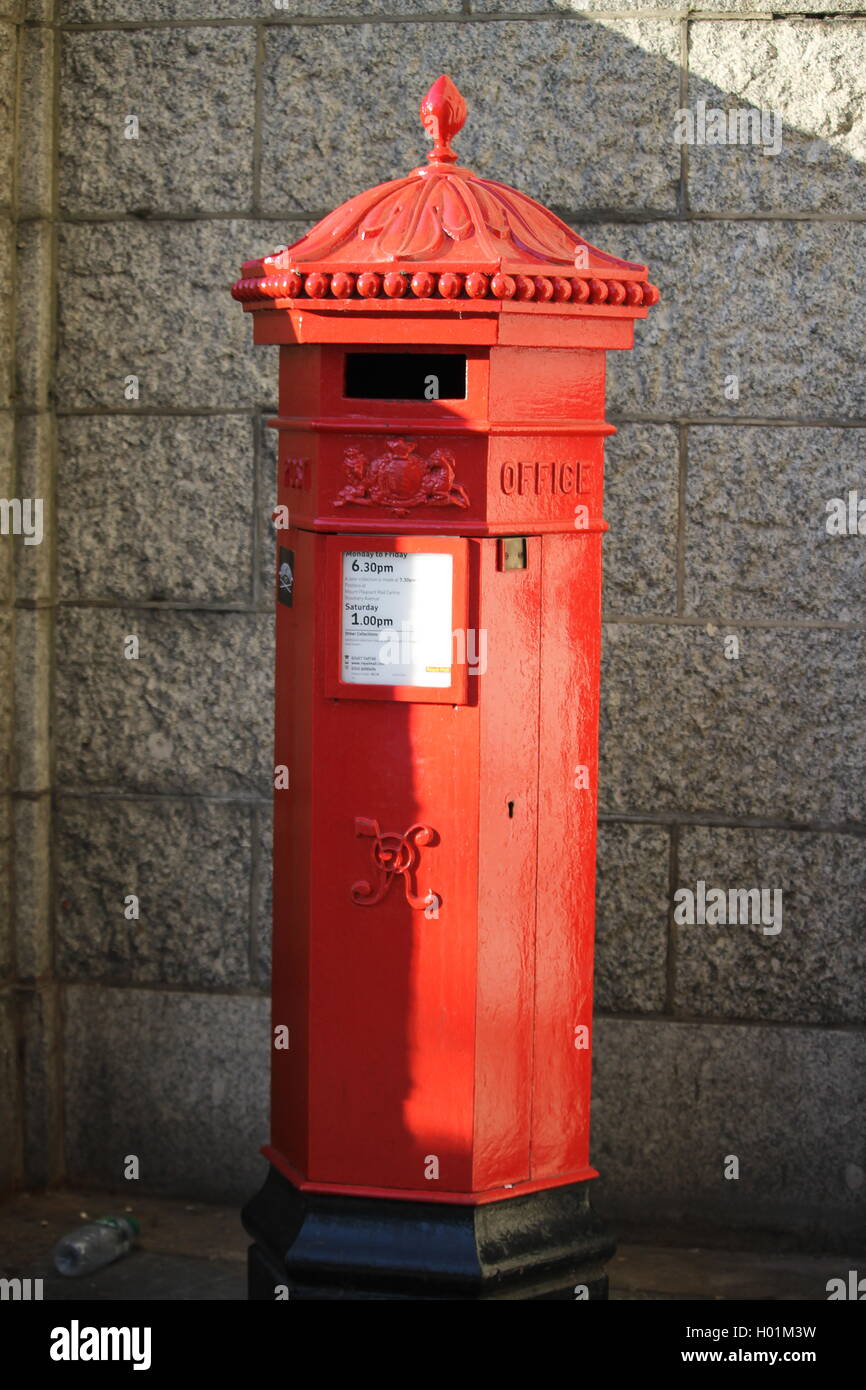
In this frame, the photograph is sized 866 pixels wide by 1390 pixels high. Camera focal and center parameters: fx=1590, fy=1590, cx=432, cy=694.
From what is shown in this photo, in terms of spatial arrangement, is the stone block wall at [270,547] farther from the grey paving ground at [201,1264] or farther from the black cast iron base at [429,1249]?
the black cast iron base at [429,1249]

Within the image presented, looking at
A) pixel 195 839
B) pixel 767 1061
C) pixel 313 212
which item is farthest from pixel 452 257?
pixel 767 1061

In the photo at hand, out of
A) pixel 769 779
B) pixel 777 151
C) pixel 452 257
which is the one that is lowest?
pixel 769 779

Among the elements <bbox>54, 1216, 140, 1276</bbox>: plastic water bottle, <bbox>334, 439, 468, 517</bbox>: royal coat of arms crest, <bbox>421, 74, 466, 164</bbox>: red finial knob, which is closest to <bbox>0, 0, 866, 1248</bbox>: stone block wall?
<bbox>54, 1216, 140, 1276</bbox>: plastic water bottle

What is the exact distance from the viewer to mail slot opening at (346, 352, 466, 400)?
3.21 m

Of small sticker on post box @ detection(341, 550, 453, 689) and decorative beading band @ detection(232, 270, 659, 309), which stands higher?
decorative beading band @ detection(232, 270, 659, 309)

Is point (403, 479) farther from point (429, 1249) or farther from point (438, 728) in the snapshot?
point (429, 1249)

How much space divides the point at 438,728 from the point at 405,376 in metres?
0.78

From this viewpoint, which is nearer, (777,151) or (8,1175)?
(777,151)

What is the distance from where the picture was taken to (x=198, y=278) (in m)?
4.50

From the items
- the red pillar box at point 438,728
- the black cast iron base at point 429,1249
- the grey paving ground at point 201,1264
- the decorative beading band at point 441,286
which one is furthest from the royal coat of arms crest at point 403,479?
the grey paving ground at point 201,1264

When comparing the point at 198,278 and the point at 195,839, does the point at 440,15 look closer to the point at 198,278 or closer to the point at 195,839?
the point at 198,278

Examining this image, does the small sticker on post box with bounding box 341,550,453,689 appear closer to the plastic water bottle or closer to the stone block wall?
the stone block wall

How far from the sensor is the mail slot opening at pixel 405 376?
3.21 meters

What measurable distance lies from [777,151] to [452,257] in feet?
5.58
